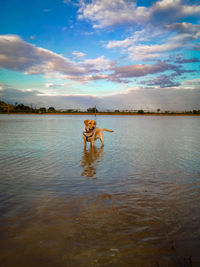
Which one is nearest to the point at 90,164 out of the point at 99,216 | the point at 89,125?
the point at 89,125

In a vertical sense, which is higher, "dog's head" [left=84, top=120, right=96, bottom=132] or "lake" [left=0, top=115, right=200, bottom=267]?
"dog's head" [left=84, top=120, right=96, bottom=132]

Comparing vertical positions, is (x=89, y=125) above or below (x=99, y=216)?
above

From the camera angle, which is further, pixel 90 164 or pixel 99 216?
pixel 90 164

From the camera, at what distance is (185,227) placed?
3668mm

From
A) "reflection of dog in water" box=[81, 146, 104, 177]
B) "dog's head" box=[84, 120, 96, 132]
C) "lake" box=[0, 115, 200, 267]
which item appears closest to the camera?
"lake" box=[0, 115, 200, 267]

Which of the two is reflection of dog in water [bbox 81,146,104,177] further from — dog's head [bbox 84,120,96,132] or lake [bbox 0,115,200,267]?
dog's head [bbox 84,120,96,132]

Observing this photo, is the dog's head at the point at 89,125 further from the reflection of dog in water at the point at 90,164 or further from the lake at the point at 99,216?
the lake at the point at 99,216

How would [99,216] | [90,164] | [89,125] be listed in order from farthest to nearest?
[89,125]
[90,164]
[99,216]

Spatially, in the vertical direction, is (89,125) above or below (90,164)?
above

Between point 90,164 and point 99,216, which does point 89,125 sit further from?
point 99,216

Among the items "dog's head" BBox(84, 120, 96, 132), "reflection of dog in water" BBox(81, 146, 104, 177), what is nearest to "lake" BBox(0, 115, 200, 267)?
"reflection of dog in water" BBox(81, 146, 104, 177)

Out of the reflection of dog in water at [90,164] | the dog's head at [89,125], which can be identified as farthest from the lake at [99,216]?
the dog's head at [89,125]

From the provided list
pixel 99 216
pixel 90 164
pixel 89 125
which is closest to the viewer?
pixel 99 216

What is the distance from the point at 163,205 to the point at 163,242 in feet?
4.73
